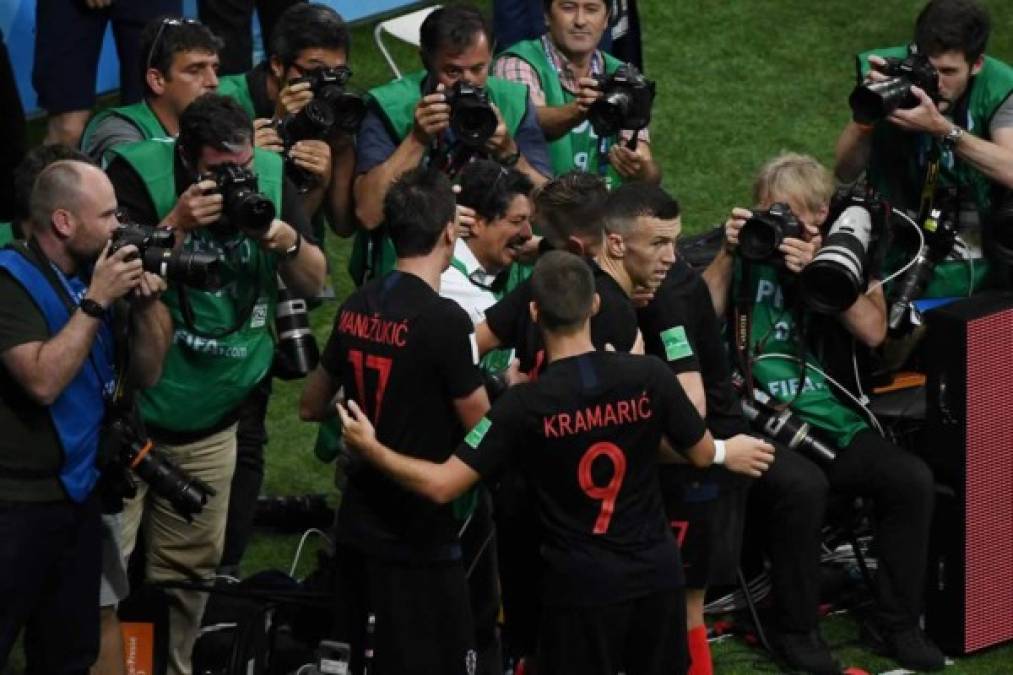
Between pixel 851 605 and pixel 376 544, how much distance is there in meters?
2.47

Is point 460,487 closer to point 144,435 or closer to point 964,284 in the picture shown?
point 144,435

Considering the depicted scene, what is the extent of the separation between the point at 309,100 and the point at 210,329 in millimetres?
930

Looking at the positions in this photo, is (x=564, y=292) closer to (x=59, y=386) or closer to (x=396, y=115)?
(x=59, y=386)

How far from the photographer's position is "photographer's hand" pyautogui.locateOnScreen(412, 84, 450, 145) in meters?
7.48

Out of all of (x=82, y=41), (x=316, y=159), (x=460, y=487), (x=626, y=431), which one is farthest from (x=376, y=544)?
(x=82, y=41)

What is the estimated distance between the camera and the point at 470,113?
24.6ft

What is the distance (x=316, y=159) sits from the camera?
24.8 ft

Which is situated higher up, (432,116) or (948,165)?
(432,116)

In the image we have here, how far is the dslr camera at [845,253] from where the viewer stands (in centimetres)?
755

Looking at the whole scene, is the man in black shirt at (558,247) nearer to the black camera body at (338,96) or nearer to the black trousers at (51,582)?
the black camera body at (338,96)

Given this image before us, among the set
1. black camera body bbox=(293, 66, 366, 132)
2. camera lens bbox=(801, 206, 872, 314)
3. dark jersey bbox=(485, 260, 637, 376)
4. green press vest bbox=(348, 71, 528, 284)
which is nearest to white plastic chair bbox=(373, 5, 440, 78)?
green press vest bbox=(348, 71, 528, 284)

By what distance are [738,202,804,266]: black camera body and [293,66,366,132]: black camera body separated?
1.32 m

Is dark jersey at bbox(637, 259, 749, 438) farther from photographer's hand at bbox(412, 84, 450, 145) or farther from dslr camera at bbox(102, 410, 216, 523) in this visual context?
dslr camera at bbox(102, 410, 216, 523)

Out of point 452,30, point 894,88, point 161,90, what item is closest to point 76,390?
point 161,90
